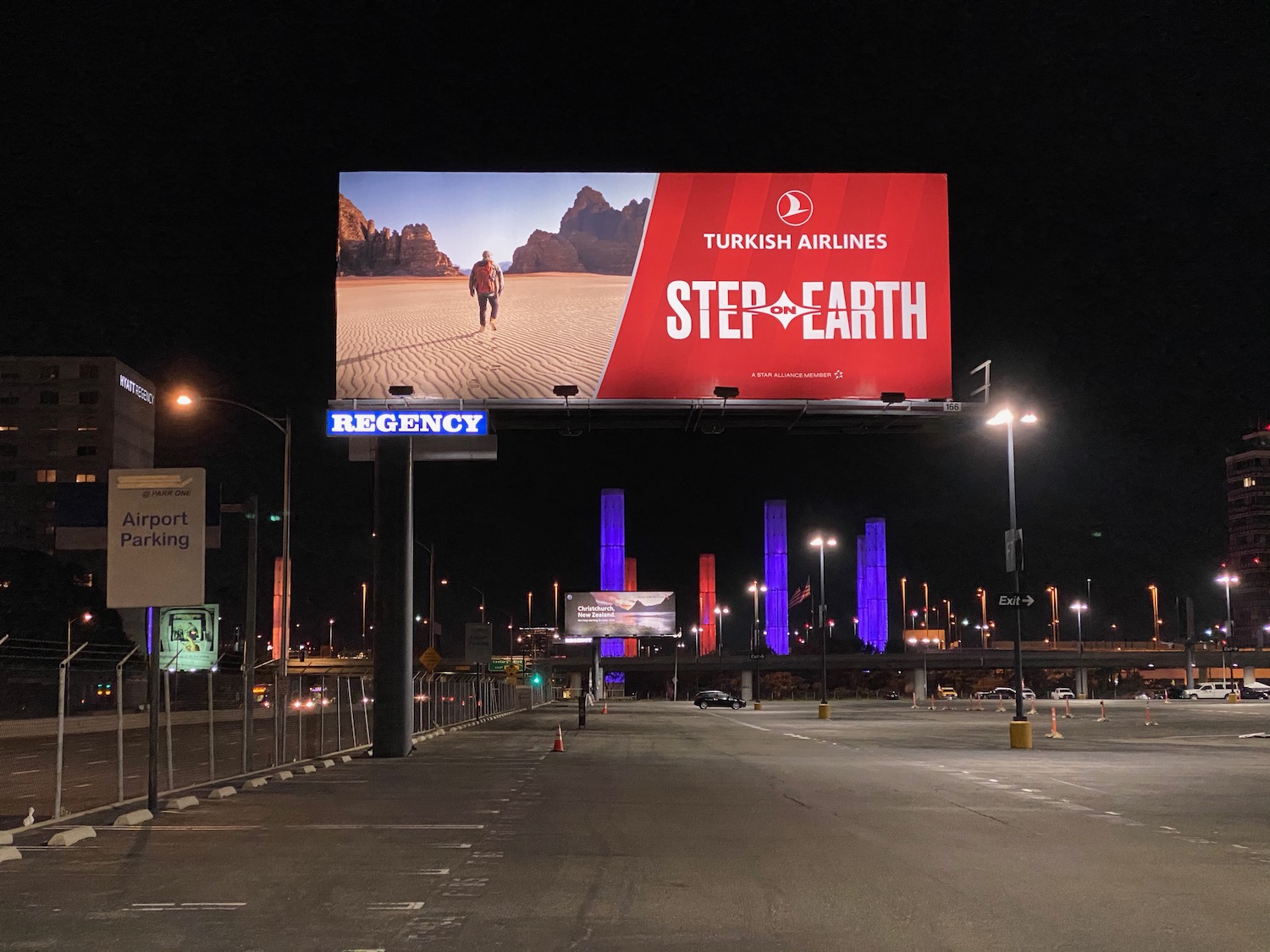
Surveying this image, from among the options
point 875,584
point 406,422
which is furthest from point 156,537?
point 875,584

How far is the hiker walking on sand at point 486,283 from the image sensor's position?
92.2 feet

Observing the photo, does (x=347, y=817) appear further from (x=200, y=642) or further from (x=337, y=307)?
(x=337, y=307)

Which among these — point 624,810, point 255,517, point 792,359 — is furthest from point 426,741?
point 624,810

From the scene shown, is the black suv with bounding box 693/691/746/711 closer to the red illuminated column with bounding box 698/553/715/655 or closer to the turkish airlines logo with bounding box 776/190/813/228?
the turkish airlines logo with bounding box 776/190/813/228

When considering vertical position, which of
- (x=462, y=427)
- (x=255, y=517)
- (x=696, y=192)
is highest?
(x=696, y=192)

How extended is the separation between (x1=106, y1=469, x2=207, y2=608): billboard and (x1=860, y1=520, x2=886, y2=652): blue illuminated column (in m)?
151

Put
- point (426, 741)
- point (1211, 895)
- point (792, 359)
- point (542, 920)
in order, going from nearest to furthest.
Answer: point (542, 920) < point (1211, 895) < point (792, 359) < point (426, 741)

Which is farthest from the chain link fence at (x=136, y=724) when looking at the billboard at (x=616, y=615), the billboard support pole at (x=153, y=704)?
the billboard at (x=616, y=615)

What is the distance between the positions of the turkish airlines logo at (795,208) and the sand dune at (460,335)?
11.9ft

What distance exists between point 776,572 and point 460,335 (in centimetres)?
13708

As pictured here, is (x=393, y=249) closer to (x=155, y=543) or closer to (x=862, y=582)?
(x=155, y=543)

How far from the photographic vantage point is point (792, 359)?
27.2 metres

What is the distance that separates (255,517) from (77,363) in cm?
12617

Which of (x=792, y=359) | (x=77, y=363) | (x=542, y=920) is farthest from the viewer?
(x=77, y=363)
